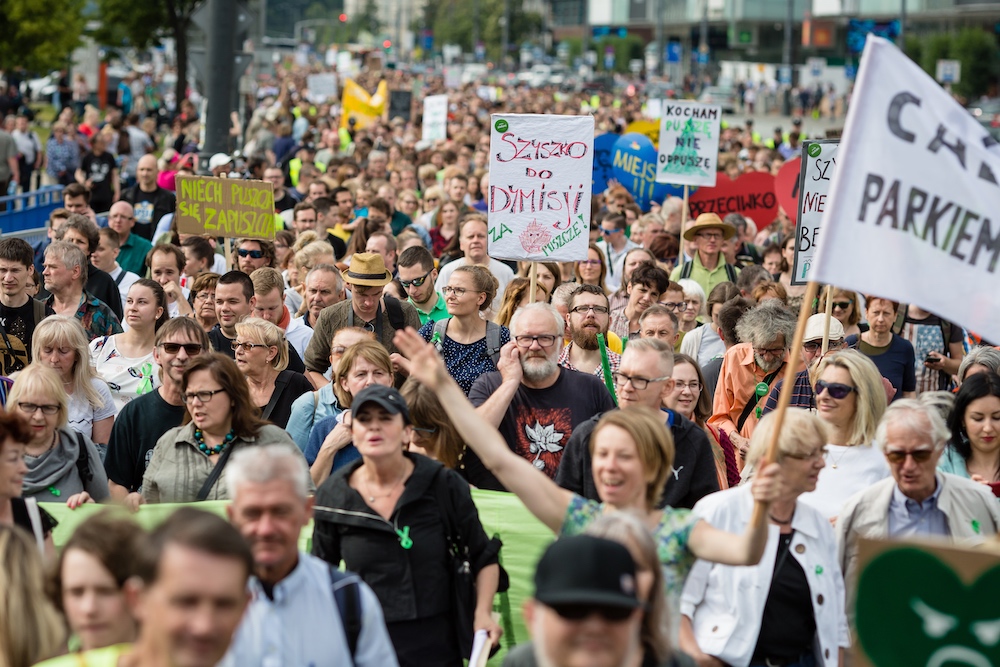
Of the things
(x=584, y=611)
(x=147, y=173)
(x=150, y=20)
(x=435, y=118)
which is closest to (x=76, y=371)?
(x=584, y=611)

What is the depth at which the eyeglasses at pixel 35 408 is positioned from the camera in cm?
611

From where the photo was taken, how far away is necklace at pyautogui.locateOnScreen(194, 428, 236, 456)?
5992 mm

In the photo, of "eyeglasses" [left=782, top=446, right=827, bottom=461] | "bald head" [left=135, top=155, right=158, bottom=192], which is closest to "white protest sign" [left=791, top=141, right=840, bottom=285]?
"eyeglasses" [left=782, top=446, right=827, bottom=461]

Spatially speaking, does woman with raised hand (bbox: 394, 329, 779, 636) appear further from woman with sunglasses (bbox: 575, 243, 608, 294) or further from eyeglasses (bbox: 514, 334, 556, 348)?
woman with sunglasses (bbox: 575, 243, 608, 294)

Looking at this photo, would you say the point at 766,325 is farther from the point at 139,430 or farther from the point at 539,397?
the point at 139,430

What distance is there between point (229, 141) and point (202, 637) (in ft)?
43.0

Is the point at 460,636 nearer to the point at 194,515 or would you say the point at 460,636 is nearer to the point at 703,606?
the point at 703,606

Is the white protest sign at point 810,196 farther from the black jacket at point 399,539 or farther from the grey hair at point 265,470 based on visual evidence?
the grey hair at point 265,470

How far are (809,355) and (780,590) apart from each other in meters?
3.46

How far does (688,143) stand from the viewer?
14.4m

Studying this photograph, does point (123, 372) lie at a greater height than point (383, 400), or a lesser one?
lesser

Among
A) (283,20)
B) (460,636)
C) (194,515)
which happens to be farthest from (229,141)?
(283,20)

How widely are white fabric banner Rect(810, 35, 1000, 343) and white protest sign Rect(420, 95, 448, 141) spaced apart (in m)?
20.3

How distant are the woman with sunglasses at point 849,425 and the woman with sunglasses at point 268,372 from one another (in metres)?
2.61
